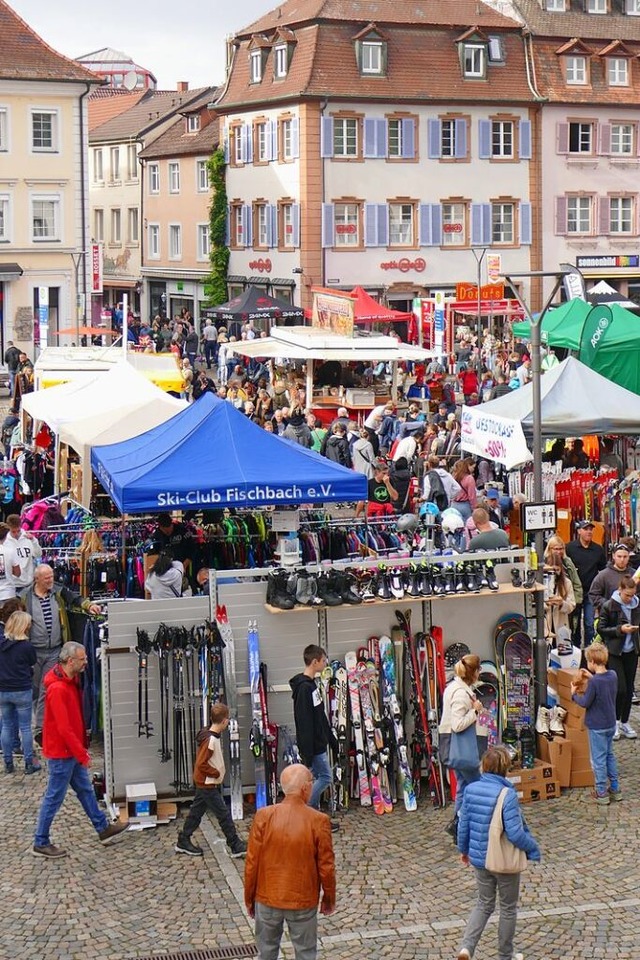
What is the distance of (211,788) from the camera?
412 inches

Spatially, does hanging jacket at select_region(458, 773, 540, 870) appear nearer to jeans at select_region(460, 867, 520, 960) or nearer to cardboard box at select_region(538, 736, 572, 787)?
jeans at select_region(460, 867, 520, 960)

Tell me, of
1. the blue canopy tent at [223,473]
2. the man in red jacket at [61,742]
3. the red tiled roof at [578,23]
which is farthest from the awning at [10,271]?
the man in red jacket at [61,742]

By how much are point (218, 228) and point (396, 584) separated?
44929 millimetres

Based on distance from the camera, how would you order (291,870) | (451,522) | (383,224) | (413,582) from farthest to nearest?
1. (383,224)
2. (451,522)
3. (413,582)
4. (291,870)

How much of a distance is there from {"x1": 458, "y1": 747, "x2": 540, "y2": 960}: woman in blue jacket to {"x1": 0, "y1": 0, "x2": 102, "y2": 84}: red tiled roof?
142ft

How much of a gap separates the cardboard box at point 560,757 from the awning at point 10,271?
1543 inches

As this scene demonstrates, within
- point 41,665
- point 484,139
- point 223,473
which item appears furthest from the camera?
point 484,139

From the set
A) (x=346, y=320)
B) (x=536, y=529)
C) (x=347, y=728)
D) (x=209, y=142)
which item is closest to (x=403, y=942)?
(x=347, y=728)

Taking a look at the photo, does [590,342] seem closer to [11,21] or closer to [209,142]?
[11,21]

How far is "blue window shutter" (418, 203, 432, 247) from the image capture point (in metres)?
50.4

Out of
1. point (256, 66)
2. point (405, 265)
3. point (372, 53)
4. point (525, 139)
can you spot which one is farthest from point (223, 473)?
point (256, 66)

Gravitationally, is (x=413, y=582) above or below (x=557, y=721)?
above

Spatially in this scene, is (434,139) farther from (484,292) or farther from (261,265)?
(484,292)

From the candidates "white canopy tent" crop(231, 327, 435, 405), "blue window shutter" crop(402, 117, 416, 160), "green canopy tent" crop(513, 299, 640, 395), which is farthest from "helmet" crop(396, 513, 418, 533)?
"blue window shutter" crop(402, 117, 416, 160)
